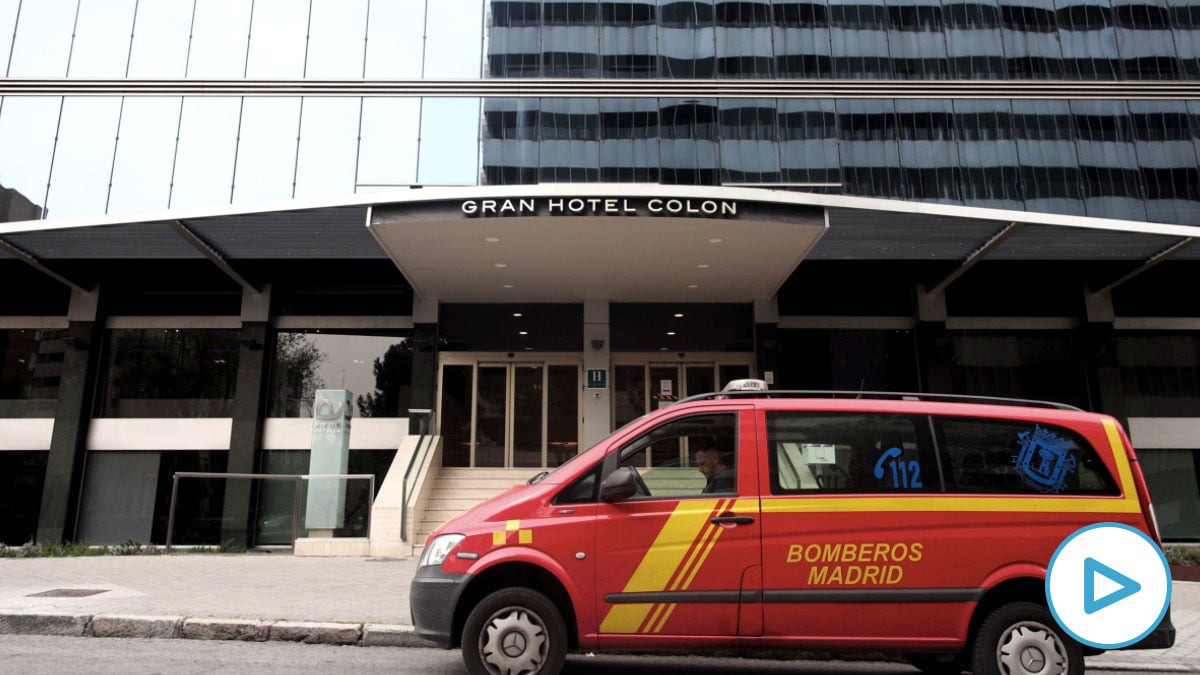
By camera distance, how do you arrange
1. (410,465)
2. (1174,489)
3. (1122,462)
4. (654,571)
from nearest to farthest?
1. (654,571)
2. (1122,462)
3. (410,465)
4. (1174,489)

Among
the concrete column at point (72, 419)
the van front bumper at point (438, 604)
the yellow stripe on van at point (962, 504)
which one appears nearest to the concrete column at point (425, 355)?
the concrete column at point (72, 419)

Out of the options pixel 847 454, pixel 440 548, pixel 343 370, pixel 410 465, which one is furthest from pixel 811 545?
pixel 343 370

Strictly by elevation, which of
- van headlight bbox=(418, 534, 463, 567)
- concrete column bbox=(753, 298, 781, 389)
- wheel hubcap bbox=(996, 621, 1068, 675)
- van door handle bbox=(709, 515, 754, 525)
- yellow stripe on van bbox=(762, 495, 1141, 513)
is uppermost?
concrete column bbox=(753, 298, 781, 389)

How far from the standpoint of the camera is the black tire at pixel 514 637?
471cm

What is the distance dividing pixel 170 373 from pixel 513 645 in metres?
14.8

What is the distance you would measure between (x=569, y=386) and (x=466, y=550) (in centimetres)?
1199

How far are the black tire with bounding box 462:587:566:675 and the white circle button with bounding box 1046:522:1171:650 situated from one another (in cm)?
317

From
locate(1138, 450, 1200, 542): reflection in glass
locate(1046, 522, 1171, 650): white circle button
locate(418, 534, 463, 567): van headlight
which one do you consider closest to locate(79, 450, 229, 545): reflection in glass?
locate(418, 534, 463, 567): van headlight

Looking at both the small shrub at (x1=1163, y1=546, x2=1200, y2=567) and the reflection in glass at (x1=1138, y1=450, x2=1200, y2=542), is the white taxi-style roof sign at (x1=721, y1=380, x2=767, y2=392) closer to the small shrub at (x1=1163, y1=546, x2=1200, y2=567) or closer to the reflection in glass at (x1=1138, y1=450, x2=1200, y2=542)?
the small shrub at (x1=1163, y1=546, x2=1200, y2=567)

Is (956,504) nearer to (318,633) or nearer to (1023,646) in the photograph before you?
(1023,646)

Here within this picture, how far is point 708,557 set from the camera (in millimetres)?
4734

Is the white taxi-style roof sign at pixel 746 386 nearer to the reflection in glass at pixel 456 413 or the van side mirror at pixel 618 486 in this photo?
the van side mirror at pixel 618 486

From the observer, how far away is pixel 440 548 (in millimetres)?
4980

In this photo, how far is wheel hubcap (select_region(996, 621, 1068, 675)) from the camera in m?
4.62
